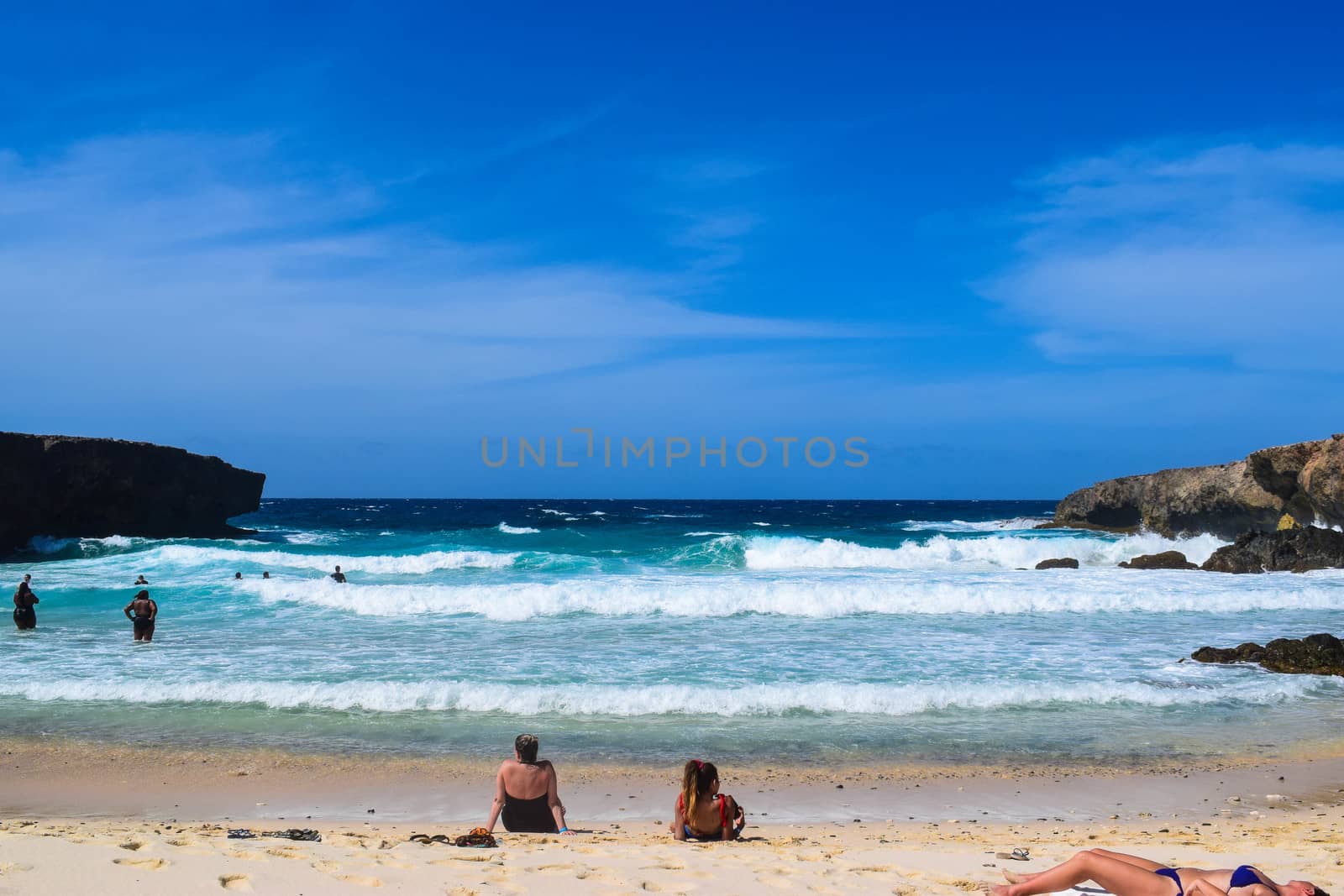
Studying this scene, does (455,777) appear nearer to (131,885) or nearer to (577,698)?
(577,698)

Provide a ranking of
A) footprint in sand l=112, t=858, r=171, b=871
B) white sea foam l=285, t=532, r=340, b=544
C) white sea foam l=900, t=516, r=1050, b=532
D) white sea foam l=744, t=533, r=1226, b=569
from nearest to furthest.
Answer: footprint in sand l=112, t=858, r=171, b=871 → white sea foam l=744, t=533, r=1226, b=569 → white sea foam l=285, t=532, r=340, b=544 → white sea foam l=900, t=516, r=1050, b=532

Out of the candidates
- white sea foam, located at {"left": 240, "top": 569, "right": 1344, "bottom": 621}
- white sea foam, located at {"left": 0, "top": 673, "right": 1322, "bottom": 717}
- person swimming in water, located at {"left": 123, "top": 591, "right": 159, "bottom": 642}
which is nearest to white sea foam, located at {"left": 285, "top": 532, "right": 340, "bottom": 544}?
white sea foam, located at {"left": 240, "top": 569, "right": 1344, "bottom": 621}

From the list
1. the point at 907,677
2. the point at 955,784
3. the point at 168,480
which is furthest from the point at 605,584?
the point at 168,480

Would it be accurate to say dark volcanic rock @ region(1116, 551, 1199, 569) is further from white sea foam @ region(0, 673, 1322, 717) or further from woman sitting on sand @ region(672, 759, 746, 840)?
woman sitting on sand @ region(672, 759, 746, 840)

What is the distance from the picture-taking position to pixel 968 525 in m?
68.7

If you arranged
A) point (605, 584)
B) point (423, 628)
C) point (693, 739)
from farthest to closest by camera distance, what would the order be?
point (605, 584), point (423, 628), point (693, 739)

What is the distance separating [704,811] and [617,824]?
102cm

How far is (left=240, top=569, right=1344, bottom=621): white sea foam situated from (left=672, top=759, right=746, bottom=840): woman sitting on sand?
12773 mm

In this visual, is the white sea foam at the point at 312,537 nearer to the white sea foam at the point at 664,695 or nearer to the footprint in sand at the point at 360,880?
the white sea foam at the point at 664,695

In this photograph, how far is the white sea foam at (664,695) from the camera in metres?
10.8

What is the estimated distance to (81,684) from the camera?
38.1 feet

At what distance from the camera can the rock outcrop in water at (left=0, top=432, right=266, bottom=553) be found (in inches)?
1543

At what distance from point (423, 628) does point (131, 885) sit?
1344 centimetres

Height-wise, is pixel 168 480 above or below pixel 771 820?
above
